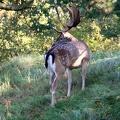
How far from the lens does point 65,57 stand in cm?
862

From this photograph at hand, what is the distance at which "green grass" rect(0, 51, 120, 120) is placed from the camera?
692cm

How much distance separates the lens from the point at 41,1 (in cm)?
1072

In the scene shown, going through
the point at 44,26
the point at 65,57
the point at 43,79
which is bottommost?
the point at 43,79

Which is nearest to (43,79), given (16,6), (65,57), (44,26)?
(44,26)

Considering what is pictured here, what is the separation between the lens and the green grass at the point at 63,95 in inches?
273

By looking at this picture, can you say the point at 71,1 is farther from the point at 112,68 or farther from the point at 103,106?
the point at 103,106

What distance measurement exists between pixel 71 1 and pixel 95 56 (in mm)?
2624

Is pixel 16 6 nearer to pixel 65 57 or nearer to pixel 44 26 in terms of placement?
pixel 44 26

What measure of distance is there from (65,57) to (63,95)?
3.31 ft

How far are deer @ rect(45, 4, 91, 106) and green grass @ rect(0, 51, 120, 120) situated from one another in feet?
1.25

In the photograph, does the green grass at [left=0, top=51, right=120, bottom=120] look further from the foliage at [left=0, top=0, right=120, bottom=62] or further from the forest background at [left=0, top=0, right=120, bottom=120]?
the foliage at [left=0, top=0, right=120, bottom=62]

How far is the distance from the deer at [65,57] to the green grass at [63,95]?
0.38 m

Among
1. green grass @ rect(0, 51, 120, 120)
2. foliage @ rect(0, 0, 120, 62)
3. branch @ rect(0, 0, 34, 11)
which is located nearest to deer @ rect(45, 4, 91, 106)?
green grass @ rect(0, 51, 120, 120)

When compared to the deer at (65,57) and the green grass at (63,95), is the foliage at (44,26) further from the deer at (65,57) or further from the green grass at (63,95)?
the green grass at (63,95)
